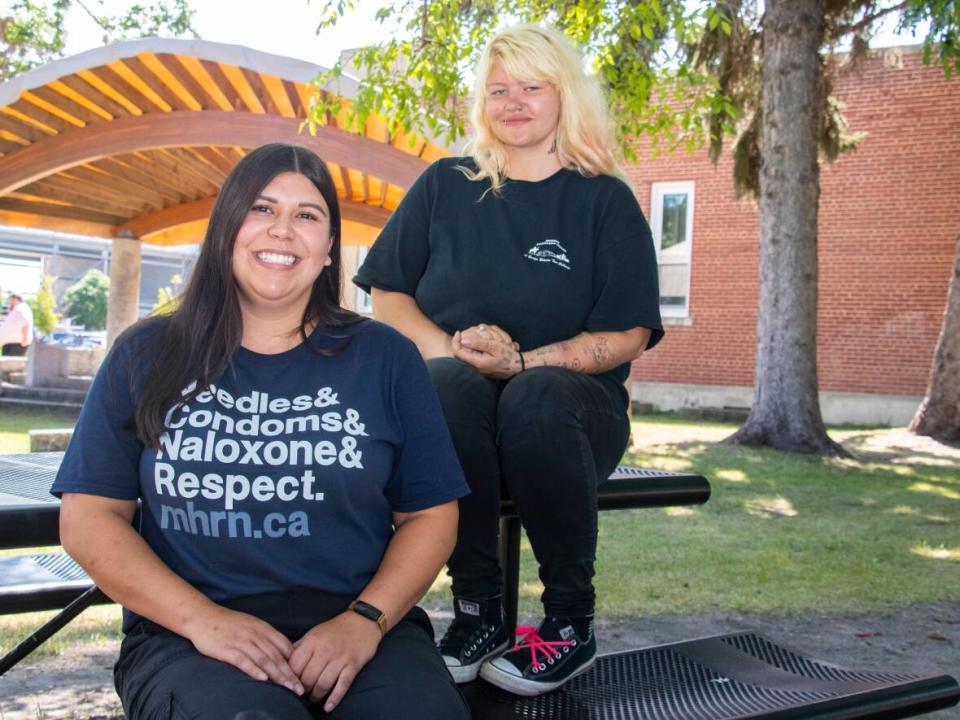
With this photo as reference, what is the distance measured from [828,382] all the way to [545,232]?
16172 mm

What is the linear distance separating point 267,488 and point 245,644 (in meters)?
0.30

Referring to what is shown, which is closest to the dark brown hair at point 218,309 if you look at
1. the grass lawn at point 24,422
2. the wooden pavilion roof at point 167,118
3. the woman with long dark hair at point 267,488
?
the woman with long dark hair at point 267,488

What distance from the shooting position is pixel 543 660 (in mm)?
2375

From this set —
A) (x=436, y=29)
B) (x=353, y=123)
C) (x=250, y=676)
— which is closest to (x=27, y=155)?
(x=353, y=123)

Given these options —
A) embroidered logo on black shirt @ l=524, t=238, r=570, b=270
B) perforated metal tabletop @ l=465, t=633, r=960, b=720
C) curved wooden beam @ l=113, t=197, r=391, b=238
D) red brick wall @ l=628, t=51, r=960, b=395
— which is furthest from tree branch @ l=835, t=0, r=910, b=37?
perforated metal tabletop @ l=465, t=633, r=960, b=720

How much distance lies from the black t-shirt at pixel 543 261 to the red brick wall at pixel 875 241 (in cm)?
1415

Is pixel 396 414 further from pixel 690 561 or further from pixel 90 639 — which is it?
pixel 690 561

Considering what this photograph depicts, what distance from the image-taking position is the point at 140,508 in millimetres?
2137

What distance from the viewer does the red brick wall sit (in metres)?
16.9

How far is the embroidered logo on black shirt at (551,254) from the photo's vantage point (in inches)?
108

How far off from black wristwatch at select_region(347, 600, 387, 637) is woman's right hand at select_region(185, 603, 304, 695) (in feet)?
0.49

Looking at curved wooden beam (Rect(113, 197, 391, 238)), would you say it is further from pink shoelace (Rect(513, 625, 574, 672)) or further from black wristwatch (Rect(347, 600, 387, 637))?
black wristwatch (Rect(347, 600, 387, 637))

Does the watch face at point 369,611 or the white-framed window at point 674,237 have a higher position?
the white-framed window at point 674,237

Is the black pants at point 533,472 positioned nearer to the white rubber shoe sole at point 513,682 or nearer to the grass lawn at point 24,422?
the white rubber shoe sole at point 513,682
